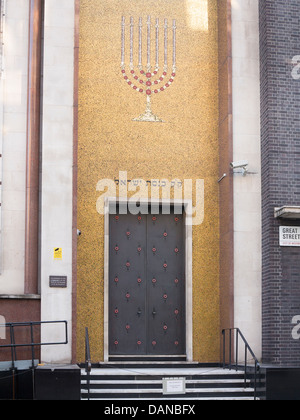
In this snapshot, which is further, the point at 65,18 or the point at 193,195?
the point at 193,195

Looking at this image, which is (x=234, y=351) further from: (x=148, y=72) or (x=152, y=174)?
(x=148, y=72)

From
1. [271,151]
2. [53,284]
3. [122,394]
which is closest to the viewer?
[122,394]

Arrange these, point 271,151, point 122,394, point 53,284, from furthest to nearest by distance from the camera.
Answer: point 271,151, point 53,284, point 122,394

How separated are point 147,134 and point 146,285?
2.91m

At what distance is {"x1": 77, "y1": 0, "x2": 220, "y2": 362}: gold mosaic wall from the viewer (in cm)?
1496

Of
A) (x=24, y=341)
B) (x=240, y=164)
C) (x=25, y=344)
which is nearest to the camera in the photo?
(x=25, y=344)

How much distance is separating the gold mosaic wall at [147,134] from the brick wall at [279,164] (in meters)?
1.17

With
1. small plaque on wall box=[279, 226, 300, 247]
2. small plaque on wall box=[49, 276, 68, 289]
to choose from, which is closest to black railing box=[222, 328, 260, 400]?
small plaque on wall box=[279, 226, 300, 247]

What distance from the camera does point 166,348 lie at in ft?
49.4

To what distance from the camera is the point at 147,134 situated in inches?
605

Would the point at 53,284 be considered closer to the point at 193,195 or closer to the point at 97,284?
the point at 97,284

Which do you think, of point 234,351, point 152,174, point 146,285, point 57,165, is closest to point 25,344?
point 146,285

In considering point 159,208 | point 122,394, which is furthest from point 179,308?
point 122,394

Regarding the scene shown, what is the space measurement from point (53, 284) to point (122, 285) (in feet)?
6.28
